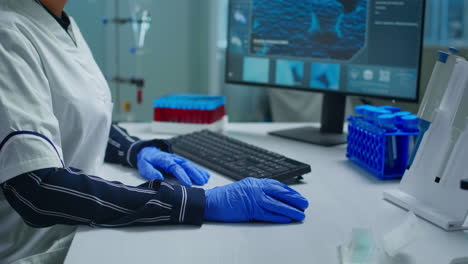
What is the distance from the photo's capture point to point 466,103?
909 mm

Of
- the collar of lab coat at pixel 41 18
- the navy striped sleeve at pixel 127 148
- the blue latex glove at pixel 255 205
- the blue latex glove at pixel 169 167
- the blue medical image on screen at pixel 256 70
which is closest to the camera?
the blue latex glove at pixel 255 205

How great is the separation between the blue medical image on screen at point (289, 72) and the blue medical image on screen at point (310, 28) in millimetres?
27

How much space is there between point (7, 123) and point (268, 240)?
44 centimetres

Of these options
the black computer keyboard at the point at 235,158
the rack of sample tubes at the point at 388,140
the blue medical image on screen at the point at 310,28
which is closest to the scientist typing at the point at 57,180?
the black computer keyboard at the point at 235,158

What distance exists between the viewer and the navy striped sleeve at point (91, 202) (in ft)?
2.79

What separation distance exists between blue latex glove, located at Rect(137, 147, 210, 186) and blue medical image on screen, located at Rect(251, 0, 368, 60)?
575 millimetres

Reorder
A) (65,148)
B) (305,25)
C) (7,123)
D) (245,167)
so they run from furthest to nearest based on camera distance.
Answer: (305,25) < (245,167) < (65,148) < (7,123)

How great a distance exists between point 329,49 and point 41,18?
2.65 ft

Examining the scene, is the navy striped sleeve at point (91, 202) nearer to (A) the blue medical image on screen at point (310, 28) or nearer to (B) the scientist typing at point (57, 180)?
(B) the scientist typing at point (57, 180)

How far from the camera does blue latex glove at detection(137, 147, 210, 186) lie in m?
1.14

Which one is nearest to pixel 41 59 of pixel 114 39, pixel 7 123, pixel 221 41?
pixel 7 123

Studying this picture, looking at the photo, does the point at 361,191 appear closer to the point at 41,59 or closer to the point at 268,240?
the point at 268,240

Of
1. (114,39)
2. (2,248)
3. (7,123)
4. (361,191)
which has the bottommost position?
(2,248)

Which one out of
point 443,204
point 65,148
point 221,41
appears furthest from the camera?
point 221,41
